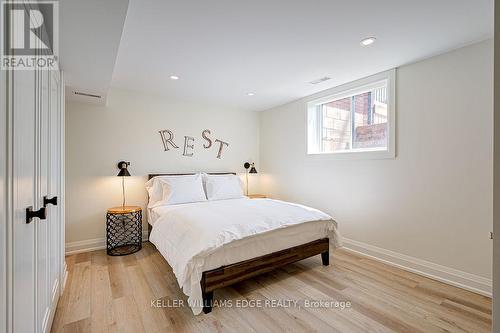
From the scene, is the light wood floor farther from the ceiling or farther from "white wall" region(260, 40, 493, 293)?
the ceiling

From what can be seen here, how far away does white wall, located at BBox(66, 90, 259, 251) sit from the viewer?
3.10 metres

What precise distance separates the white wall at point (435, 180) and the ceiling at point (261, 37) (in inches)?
12.5

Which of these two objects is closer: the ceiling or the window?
the ceiling

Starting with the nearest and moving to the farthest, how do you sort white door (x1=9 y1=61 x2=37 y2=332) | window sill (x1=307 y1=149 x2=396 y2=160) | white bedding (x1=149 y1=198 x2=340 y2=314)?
white door (x1=9 y1=61 x2=37 y2=332) < white bedding (x1=149 y1=198 x2=340 y2=314) < window sill (x1=307 y1=149 x2=396 y2=160)

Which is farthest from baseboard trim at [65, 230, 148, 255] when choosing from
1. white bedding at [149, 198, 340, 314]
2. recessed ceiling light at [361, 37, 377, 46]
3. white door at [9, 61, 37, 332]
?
recessed ceiling light at [361, 37, 377, 46]

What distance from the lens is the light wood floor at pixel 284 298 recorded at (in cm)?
170

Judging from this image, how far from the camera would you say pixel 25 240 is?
1.01 meters

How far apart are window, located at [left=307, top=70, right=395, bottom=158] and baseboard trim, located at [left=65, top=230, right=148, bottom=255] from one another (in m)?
3.47

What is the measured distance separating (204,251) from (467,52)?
3076mm

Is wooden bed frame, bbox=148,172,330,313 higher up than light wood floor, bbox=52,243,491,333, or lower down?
higher up

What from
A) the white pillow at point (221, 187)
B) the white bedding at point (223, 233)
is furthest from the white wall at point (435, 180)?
the white pillow at point (221, 187)

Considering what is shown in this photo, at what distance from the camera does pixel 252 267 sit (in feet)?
6.98

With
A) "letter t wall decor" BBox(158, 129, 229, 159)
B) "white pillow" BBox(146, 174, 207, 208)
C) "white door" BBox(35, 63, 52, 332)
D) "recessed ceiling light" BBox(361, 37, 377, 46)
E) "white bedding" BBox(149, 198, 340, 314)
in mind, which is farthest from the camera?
"letter t wall decor" BBox(158, 129, 229, 159)

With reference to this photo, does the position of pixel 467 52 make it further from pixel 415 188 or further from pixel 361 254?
pixel 361 254
